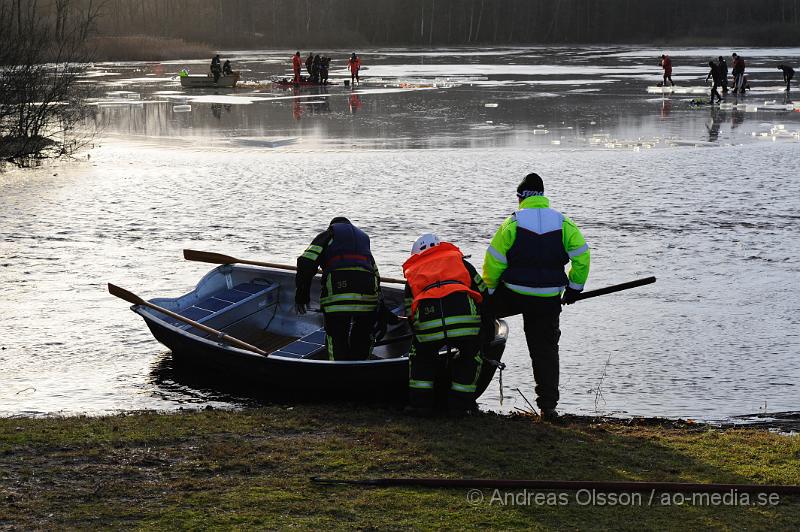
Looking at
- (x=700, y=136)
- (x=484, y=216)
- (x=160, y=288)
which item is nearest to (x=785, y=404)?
(x=160, y=288)

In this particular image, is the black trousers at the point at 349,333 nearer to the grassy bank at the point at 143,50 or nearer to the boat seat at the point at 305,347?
the boat seat at the point at 305,347

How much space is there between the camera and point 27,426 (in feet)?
27.3

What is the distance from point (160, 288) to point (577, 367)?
5.97 m

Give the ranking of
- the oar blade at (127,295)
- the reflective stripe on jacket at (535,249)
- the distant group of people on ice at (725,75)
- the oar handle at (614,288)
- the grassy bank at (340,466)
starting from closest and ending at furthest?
1. the grassy bank at (340,466)
2. the reflective stripe on jacket at (535,249)
3. the oar handle at (614,288)
4. the oar blade at (127,295)
5. the distant group of people on ice at (725,75)

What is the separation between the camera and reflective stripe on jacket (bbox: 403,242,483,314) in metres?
8.41

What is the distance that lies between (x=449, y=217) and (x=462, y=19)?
394 feet

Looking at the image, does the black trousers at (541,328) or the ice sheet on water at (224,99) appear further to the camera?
the ice sheet on water at (224,99)

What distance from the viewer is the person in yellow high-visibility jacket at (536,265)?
28.5 ft

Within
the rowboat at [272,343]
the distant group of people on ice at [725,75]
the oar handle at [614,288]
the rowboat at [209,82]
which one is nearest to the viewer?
the oar handle at [614,288]

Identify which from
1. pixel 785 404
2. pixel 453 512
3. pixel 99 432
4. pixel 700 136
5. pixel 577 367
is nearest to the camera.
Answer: pixel 453 512

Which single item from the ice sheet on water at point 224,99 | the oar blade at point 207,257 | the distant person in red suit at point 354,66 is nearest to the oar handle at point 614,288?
the oar blade at point 207,257

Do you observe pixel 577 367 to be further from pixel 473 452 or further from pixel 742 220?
pixel 742 220

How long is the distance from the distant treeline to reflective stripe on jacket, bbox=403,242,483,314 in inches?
4473

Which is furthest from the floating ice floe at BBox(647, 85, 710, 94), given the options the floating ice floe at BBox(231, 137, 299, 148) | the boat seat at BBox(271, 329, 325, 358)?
the boat seat at BBox(271, 329, 325, 358)
